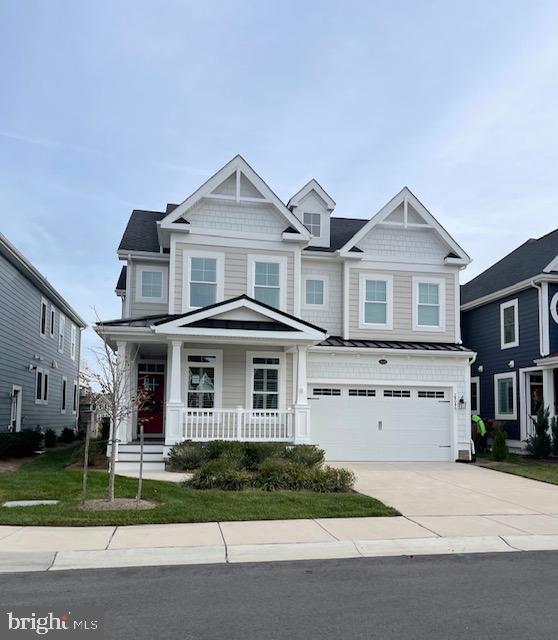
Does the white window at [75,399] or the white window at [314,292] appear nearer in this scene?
the white window at [314,292]

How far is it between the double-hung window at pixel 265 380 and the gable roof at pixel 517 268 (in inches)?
388

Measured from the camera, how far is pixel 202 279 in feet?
58.9

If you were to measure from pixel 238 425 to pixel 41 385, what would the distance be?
1211 centimetres

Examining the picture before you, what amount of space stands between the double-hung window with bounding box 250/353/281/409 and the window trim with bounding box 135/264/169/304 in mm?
3357

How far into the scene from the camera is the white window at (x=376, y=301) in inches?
779

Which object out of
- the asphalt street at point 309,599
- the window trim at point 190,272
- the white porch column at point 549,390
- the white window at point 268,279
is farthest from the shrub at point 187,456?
the white porch column at point 549,390

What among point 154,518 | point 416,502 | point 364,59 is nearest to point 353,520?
point 416,502

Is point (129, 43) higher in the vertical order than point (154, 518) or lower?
higher

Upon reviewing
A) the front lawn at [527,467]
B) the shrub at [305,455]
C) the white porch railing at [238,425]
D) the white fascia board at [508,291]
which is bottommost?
the front lawn at [527,467]

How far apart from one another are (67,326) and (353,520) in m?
23.4

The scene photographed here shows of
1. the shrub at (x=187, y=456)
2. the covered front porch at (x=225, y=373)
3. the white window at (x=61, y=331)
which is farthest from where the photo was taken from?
the white window at (x=61, y=331)

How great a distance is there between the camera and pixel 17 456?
17547mm

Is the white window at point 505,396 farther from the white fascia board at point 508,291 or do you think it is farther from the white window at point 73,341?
the white window at point 73,341

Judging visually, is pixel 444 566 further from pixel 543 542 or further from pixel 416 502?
pixel 416 502
